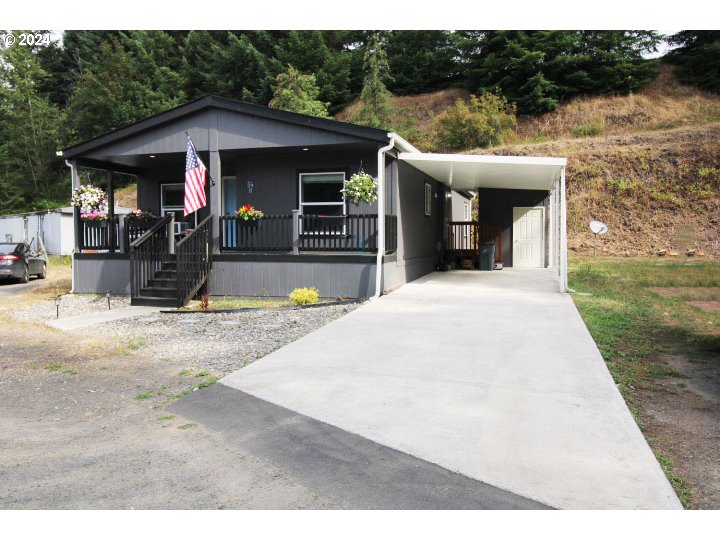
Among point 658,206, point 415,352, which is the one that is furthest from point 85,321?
point 658,206

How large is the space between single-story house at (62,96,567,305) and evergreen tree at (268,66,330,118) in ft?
61.0

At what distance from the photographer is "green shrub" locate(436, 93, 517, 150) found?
106ft

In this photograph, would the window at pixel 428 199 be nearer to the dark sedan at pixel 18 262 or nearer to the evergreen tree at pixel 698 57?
the dark sedan at pixel 18 262

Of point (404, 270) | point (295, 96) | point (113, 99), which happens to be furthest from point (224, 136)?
point (113, 99)

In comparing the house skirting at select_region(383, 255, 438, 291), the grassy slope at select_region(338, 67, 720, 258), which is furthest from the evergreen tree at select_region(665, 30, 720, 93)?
the house skirting at select_region(383, 255, 438, 291)

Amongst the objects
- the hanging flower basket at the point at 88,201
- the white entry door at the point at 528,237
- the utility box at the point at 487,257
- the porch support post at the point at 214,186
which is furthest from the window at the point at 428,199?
the hanging flower basket at the point at 88,201

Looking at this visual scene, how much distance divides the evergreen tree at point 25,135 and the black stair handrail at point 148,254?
31.1 meters

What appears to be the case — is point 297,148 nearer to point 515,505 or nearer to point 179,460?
point 179,460

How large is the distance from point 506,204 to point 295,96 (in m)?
17.1

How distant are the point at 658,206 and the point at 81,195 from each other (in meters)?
24.5

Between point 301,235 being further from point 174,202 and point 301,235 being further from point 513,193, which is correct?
point 513,193

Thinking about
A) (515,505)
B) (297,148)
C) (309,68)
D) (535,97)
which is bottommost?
(515,505)

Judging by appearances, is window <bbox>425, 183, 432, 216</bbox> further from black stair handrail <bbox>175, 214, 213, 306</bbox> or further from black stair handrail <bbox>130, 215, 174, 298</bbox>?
black stair handrail <bbox>130, 215, 174, 298</bbox>

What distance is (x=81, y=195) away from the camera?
1325 cm
